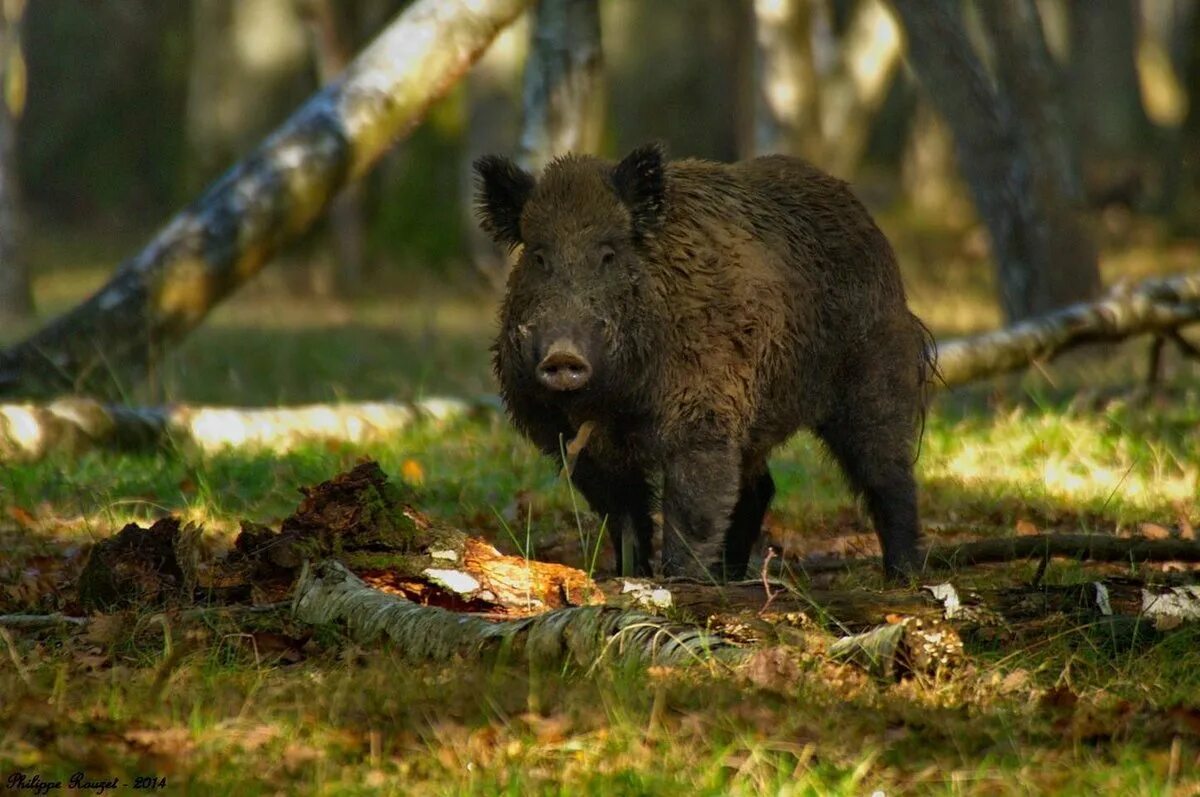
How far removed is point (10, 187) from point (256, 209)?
9.87 meters

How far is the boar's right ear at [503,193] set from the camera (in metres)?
6.82

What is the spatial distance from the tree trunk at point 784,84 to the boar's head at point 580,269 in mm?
11010

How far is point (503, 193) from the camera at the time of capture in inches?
271

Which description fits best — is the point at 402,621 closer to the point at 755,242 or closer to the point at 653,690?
the point at 653,690

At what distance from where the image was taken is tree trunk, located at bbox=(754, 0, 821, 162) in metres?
17.8

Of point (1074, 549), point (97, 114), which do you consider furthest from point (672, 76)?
point (1074, 549)

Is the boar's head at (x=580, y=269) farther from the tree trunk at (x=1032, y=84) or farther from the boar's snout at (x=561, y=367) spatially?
the tree trunk at (x=1032, y=84)

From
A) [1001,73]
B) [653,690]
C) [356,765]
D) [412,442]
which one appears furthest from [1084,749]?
[1001,73]

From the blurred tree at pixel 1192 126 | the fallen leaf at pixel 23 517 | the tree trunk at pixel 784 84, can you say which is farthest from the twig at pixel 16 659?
the blurred tree at pixel 1192 126

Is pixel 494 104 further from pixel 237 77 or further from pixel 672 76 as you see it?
pixel 672 76

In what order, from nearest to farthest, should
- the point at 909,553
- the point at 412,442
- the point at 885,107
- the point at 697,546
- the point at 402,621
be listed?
the point at 402,621 → the point at 697,546 → the point at 909,553 → the point at 412,442 → the point at 885,107

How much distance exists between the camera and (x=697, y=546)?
262 inches

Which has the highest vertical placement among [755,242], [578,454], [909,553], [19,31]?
[19,31]

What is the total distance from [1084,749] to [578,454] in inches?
110
